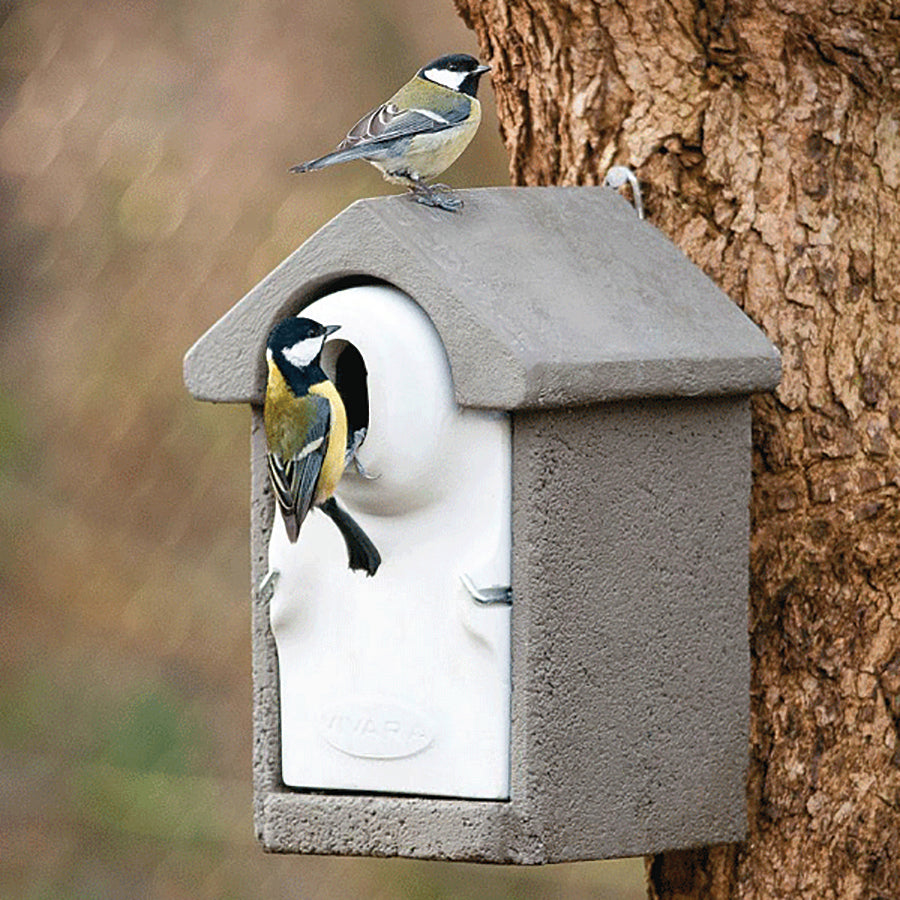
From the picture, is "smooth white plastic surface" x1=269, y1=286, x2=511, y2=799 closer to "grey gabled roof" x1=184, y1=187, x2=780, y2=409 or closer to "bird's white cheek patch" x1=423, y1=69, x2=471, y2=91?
"grey gabled roof" x1=184, y1=187, x2=780, y2=409

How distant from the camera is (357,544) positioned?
3.59 m

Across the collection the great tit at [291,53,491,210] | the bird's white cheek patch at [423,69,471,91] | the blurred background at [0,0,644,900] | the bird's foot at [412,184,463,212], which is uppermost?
the bird's white cheek patch at [423,69,471,91]

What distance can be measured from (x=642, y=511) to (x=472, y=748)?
42 cm

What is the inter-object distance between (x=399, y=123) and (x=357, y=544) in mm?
662

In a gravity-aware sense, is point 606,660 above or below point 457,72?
below

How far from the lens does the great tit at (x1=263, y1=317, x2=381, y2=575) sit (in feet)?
11.4

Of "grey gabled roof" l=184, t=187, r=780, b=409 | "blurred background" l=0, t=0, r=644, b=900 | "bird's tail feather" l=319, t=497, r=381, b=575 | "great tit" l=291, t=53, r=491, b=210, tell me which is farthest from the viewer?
"blurred background" l=0, t=0, r=644, b=900

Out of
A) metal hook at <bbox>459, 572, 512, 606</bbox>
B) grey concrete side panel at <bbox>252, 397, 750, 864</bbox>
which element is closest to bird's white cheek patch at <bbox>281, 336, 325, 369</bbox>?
grey concrete side panel at <bbox>252, 397, 750, 864</bbox>

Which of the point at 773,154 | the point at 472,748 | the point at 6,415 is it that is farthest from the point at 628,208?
the point at 6,415

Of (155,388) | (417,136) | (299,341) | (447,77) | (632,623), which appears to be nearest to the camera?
(299,341)

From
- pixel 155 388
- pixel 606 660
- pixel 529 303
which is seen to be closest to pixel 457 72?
pixel 529 303

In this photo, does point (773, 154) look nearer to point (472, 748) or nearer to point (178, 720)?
point (472, 748)

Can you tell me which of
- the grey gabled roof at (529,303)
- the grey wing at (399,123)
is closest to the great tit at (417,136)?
the grey wing at (399,123)

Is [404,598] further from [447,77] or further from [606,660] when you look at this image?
[447,77]
